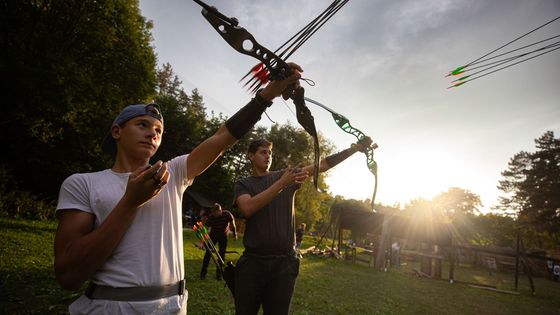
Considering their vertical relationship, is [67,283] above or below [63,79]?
below


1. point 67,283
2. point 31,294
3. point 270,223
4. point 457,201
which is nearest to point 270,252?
point 270,223

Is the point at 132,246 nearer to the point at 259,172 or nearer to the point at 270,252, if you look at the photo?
the point at 270,252

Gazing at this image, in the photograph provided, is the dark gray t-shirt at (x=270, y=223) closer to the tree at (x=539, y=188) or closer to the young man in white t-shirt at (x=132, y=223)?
the young man in white t-shirt at (x=132, y=223)

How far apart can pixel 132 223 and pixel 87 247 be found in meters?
0.27

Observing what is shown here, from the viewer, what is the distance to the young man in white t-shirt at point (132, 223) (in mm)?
1405

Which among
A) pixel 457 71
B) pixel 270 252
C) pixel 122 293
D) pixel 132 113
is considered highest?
pixel 457 71

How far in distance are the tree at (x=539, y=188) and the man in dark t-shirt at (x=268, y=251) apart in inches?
1894

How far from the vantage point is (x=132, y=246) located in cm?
158

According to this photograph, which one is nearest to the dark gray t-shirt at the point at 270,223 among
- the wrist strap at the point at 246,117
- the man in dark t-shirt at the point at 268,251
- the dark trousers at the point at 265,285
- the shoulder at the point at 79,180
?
the man in dark t-shirt at the point at 268,251

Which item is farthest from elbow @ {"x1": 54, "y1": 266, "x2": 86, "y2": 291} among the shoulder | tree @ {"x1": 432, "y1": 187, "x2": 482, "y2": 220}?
tree @ {"x1": 432, "y1": 187, "x2": 482, "y2": 220}

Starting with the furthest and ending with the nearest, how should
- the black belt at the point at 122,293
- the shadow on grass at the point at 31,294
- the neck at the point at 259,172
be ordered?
1. the shadow on grass at the point at 31,294
2. the neck at the point at 259,172
3. the black belt at the point at 122,293

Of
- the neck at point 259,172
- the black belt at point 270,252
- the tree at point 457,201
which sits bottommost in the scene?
the black belt at point 270,252

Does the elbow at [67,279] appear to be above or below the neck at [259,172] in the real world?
below

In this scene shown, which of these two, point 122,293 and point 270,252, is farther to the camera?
point 270,252
